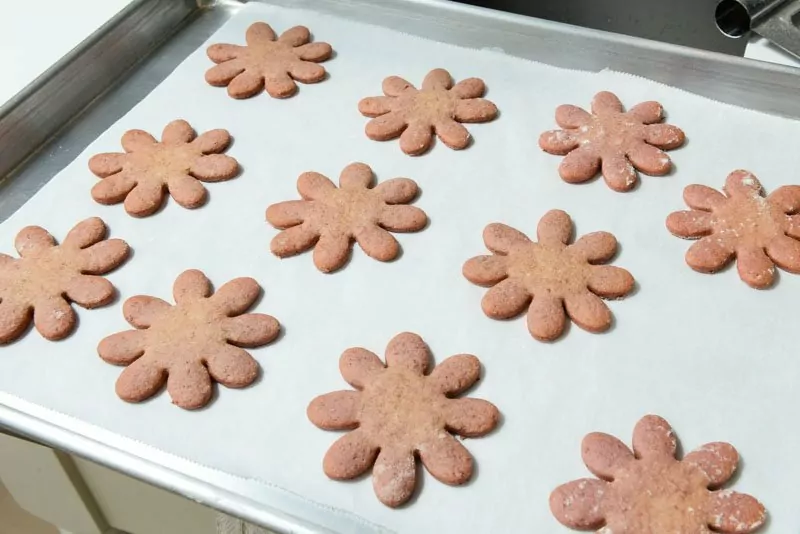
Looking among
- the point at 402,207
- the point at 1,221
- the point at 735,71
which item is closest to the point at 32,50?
the point at 1,221

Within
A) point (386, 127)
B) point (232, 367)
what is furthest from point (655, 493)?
point (386, 127)

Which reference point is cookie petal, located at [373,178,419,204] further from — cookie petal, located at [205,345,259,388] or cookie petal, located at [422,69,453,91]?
cookie petal, located at [205,345,259,388]

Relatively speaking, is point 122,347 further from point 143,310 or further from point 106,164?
point 106,164

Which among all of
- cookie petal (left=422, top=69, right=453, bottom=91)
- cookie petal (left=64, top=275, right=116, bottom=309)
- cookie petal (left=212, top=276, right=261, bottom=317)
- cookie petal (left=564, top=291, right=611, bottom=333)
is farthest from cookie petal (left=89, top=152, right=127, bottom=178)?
cookie petal (left=564, top=291, right=611, bottom=333)

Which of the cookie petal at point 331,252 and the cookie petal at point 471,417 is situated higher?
the cookie petal at point 331,252

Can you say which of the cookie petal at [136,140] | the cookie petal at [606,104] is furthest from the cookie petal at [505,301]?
the cookie petal at [136,140]

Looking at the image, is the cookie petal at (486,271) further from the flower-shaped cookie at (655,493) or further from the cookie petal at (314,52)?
the cookie petal at (314,52)
